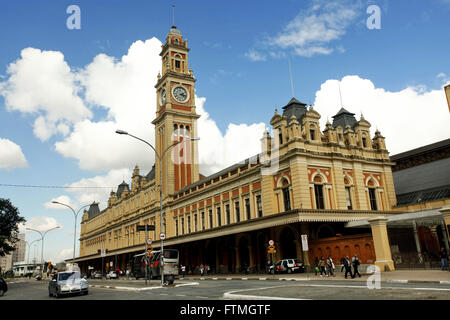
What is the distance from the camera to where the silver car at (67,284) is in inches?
840

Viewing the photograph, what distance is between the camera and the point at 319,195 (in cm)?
3684

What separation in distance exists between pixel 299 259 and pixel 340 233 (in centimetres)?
601

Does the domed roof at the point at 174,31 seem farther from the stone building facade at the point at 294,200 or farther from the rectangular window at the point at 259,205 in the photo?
the rectangular window at the point at 259,205

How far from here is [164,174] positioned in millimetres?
64250

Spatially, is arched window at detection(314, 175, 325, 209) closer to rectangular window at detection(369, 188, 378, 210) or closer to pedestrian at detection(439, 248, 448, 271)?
rectangular window at detection(369, 188, 378, 210)

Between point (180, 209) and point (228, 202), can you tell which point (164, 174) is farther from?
point (228, 202)

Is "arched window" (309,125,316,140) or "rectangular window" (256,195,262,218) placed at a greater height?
"arched window" (309,125,316,140)

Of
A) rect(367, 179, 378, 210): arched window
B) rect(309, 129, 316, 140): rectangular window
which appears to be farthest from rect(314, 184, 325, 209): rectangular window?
rect(367, 179, 378, 210): arched window

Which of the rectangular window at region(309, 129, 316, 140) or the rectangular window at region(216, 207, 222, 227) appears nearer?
the rectangular window at region(309, 129, 316, 140)

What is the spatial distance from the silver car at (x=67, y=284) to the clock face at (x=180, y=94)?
48894mm

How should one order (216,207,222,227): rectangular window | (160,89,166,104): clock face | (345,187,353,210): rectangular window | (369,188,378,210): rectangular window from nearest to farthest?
(345,187,353,210): rectangular window < (369,188,378,210): rectangular window < (216,207,222,227): rectangular window < (160,89,166,104): clock face

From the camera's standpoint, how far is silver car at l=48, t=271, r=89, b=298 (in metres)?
21.3

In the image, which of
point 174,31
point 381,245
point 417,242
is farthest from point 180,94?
point 417,242
